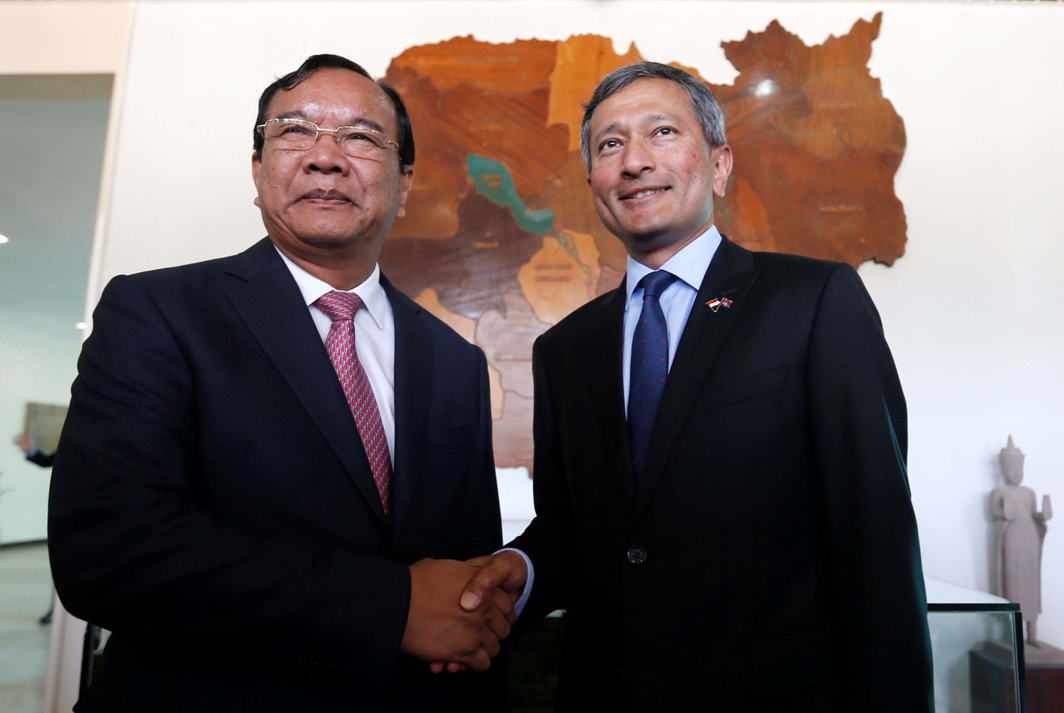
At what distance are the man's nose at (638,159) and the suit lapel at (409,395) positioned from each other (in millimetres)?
602

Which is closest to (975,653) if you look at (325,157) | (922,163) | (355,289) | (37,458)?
(355,289)

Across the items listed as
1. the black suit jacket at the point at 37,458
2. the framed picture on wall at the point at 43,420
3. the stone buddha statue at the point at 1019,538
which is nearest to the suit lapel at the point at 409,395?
the stone buddha statue at the point at 1019,538

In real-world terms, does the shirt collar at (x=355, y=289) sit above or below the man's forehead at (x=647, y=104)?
below

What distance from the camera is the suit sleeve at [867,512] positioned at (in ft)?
3.70

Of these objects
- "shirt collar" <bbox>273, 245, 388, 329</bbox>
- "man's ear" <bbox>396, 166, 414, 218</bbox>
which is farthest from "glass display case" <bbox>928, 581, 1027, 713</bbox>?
"man's ear" <bbox>396, 166, 414, 218</bbox>

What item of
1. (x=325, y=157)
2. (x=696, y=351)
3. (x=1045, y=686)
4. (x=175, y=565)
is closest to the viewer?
(x=175, y=565)

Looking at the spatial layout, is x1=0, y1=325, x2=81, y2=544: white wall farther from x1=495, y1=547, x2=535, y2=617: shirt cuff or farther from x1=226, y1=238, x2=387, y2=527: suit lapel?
x1=495, y1=547, x2=535, y2=617: shirt cuff

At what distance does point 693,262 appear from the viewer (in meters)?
1.50

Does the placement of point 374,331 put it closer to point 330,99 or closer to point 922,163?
point 330,99

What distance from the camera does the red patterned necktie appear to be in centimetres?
135

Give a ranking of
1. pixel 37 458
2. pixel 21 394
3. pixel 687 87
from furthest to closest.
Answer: pixel 21 394 < pixel 37 458 < pixel 687 87

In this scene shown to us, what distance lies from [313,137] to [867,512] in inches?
51.9

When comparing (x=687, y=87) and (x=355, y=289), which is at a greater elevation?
(x=687, y=87)

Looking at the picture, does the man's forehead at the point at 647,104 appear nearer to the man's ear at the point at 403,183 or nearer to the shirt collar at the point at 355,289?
the man's ear at the point at 403,183
